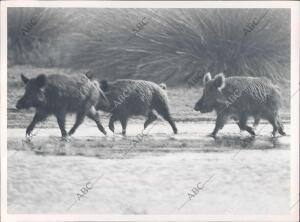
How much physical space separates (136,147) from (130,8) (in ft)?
4.00

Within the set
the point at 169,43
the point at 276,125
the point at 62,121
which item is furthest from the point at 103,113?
the point at 276,125

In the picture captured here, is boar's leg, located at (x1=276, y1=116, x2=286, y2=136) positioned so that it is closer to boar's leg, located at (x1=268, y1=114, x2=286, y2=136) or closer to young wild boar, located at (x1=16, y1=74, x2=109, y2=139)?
boar's leg, located at (x1=268, y1=114, x2=286, y2=136)

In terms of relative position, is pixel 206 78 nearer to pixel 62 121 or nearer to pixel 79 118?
pixel 79 118

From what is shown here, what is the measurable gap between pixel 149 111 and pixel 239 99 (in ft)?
2.66

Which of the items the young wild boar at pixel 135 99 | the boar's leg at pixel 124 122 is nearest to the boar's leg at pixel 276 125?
the young wild boar at pixel 135 99

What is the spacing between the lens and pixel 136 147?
5.45 meters

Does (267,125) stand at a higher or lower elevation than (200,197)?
higher

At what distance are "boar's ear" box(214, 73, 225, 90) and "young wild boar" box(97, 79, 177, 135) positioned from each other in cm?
46

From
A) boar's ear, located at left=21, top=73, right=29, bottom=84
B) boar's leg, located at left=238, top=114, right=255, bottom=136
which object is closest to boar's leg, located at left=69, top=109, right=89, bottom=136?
boar's ear, located at left=21, top=73, right=29, bottom=84

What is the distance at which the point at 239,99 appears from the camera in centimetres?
554

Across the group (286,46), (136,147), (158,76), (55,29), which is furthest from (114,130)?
(286,46)

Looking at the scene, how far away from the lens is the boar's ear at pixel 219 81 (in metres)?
5.49

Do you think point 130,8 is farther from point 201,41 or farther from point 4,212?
point 4,212

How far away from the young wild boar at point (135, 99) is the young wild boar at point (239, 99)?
320 mm
